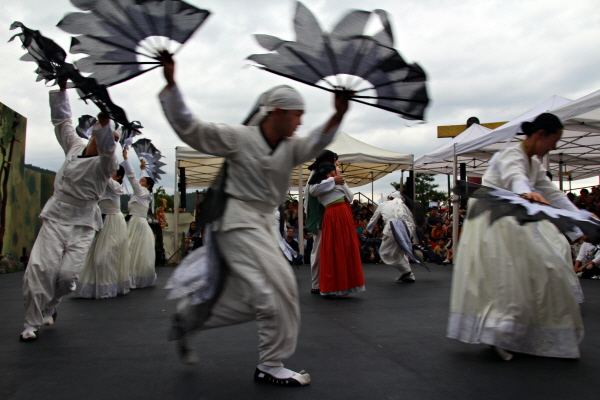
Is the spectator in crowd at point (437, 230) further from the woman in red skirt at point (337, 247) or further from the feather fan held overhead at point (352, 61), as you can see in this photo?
the feather fan held overhead at point (352, 61)

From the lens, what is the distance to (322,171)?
6734 mm

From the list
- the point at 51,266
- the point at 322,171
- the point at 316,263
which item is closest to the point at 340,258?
the point at 316,263

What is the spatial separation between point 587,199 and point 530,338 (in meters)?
10.2

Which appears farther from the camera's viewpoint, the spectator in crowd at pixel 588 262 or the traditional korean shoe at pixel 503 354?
the spectator in crowd at pixel 588 262

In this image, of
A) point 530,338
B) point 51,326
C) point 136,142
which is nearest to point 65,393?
point 51,326

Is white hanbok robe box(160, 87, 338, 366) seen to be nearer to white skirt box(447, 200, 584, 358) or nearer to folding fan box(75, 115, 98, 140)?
white skirt box(447, 200, 584, 358)

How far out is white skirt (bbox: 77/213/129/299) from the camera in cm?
694

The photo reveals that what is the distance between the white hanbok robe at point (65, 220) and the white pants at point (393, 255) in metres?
5.74

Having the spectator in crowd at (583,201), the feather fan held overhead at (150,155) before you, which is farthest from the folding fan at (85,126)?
the spectator in crowd at (583,201)

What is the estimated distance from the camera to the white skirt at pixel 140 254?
8.30m

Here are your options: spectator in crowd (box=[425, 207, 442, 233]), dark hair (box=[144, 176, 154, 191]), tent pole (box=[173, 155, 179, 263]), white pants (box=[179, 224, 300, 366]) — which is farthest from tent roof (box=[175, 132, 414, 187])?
white pants (box=[179, 224, 300, 366])

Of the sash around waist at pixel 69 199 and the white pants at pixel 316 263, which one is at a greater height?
the sash around waist at pixel 69 199

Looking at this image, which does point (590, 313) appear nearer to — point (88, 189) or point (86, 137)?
point (88, 189)

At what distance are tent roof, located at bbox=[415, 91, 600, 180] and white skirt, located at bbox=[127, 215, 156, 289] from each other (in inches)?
230
